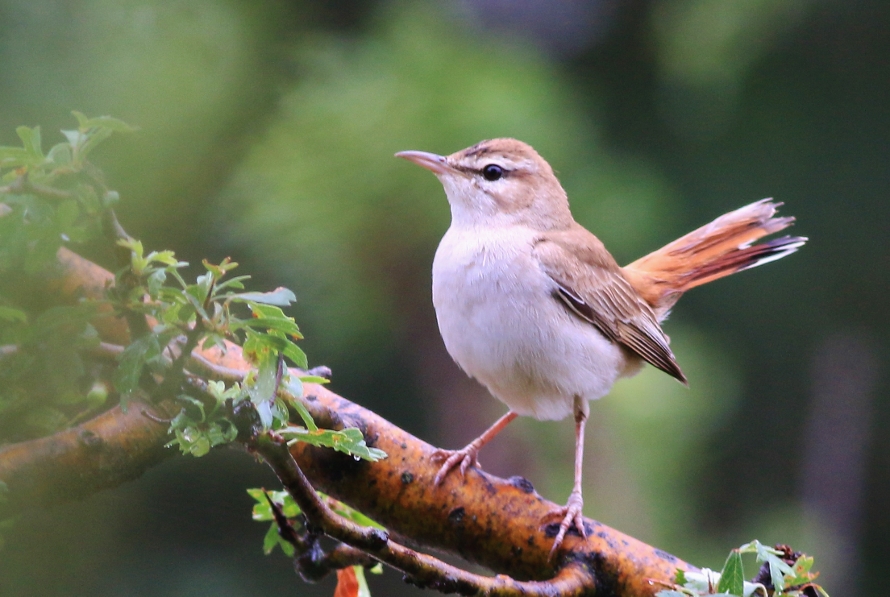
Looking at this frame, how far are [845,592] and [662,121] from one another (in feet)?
7.76

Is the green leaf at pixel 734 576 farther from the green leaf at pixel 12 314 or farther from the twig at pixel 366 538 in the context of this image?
the green leaf at pixel 12 314

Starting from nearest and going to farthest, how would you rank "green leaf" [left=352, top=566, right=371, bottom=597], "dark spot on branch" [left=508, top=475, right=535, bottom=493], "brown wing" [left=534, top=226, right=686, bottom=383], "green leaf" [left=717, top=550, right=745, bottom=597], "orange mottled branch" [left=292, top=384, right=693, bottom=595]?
"green leaf" [left=717, top=550, right=745, bottom=597] → "green leaf" [left=352, top=566, right=371, bottom=597] → "orange mottled branch" [left=292, top=384, right=693, bottom=595] → "dark spot on branch" [left=508, top=475, right=535, bottom=493] → "brown wing" [left=534, top=226, right=686, bottom=383]

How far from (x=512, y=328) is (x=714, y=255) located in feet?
3.58

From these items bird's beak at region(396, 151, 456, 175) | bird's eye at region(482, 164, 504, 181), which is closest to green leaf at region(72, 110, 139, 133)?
bird's beak at region(396, 151, 456, 175)

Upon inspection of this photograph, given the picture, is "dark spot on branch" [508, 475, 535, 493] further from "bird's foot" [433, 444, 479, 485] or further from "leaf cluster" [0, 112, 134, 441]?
"leaf cluster" [0, 112, 134, 441]

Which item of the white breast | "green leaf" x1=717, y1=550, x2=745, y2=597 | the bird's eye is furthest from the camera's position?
the bird's eye

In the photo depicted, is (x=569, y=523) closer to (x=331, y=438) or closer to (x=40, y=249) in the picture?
(x=331, y=438)

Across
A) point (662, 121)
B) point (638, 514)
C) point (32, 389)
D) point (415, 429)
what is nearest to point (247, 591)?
point (415, 429)

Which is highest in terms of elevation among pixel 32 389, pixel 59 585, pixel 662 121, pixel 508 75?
pixel 662 121

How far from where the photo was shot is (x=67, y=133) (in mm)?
906

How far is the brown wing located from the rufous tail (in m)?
0.18

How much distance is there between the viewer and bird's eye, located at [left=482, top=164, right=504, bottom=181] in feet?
8.25

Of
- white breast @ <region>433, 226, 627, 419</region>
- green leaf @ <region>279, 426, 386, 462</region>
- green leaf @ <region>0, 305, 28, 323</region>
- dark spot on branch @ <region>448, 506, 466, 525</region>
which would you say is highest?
white breast @ <region>433, 226, 627, 419</region>

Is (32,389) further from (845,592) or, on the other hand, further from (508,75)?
(845,592)
